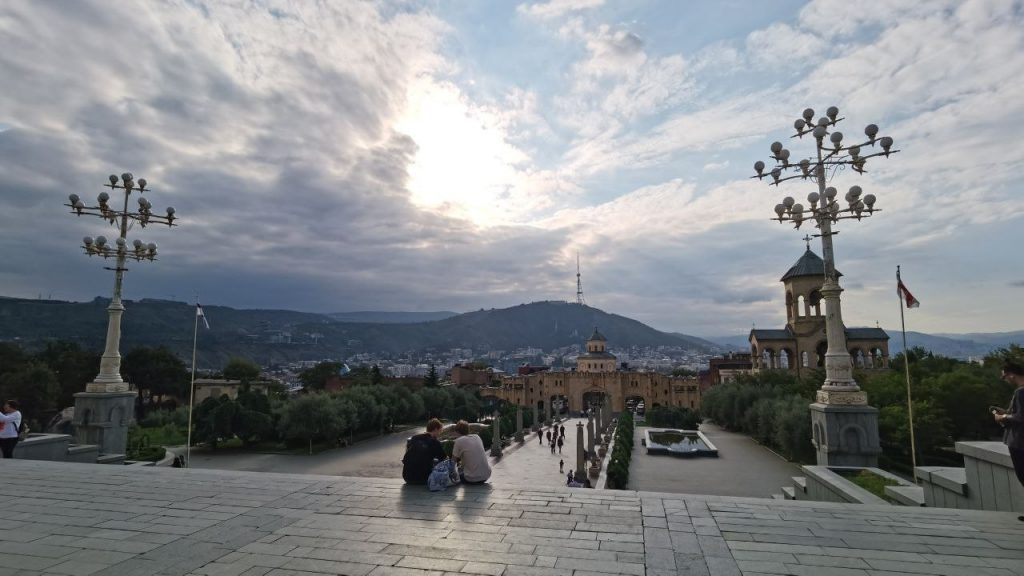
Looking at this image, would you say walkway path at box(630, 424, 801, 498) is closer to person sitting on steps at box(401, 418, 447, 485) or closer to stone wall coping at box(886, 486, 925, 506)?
stone wall coping at box(886, 486, 925, 506)

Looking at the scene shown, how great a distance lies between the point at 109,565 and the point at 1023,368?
831 centimetres

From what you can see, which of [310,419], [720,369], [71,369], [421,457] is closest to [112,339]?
[421,457]

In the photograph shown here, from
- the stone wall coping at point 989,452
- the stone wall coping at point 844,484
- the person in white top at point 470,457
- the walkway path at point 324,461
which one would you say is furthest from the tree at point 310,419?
the stone wall coping at point 989,452

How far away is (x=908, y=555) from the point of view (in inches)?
170

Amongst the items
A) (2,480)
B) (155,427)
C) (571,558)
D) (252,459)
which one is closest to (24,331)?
(155,427)

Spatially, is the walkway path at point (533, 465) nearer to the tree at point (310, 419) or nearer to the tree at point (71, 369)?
the tree at point (310, 419)

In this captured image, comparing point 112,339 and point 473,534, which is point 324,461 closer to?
point 112,339

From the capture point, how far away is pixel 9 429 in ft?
31.0

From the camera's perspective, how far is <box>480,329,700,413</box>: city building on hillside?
64.6m

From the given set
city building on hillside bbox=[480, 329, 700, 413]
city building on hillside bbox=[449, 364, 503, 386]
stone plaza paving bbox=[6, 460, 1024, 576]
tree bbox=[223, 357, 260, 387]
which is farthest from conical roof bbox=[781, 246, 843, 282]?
tree bbox=[223, 357, 260, 387]

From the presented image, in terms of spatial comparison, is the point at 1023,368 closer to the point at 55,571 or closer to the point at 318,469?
the point at 55,571

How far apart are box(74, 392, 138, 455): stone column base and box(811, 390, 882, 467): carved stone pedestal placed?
14.5m

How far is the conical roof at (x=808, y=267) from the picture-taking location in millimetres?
37812

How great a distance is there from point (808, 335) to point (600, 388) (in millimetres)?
32518
